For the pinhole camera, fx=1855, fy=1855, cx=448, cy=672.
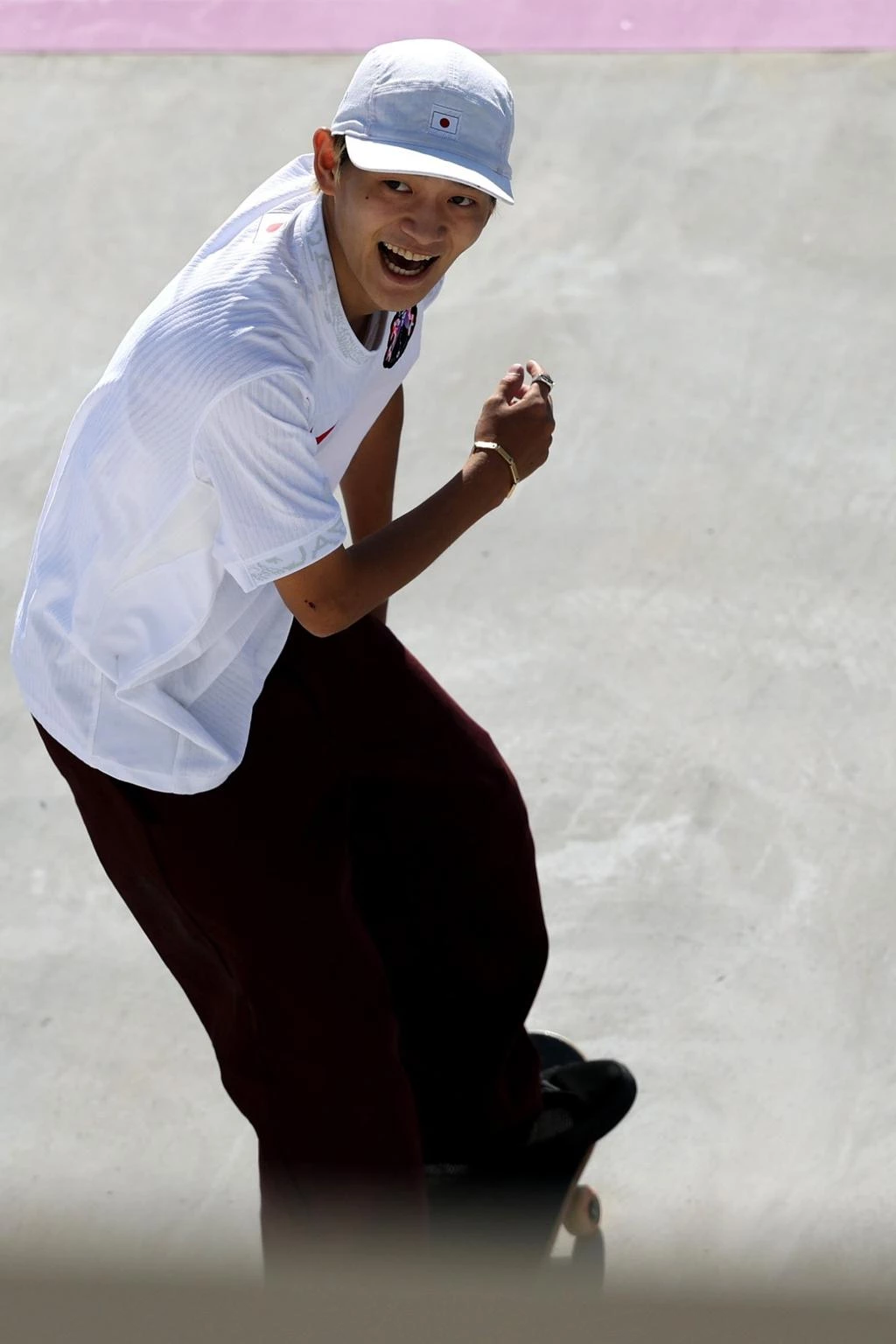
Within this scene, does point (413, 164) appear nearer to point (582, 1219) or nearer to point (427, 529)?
point (427, 529)

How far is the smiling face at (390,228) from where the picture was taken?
5.65 feet

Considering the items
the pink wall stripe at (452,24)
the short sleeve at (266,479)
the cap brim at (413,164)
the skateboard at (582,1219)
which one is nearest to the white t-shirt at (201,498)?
the short sleeve at (266,479)

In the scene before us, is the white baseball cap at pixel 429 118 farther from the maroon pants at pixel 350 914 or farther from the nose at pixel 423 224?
the maroon pants at pixel 350 914

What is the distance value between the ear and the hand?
27 cm

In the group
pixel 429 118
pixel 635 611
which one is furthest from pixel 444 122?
pixel 635 611

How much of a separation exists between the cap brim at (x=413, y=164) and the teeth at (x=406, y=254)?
3.0 inches

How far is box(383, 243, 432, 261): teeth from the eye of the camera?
5.72 feet

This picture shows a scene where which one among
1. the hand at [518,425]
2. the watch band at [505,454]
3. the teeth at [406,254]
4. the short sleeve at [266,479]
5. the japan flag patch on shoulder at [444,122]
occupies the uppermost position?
the japan flag patch on shoulder at [444,122]

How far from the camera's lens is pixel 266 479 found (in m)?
1.67

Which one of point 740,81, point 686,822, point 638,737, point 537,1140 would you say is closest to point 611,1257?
point 537,1140

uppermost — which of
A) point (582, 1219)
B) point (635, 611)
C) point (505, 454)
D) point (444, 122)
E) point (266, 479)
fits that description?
point (635, 611)

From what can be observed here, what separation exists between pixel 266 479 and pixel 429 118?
1.17ft

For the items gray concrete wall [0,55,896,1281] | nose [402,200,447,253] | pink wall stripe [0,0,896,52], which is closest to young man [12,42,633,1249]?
nose [402,200,447,253]

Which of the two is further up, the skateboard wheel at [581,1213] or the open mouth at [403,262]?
the open mouth at [403,262]
